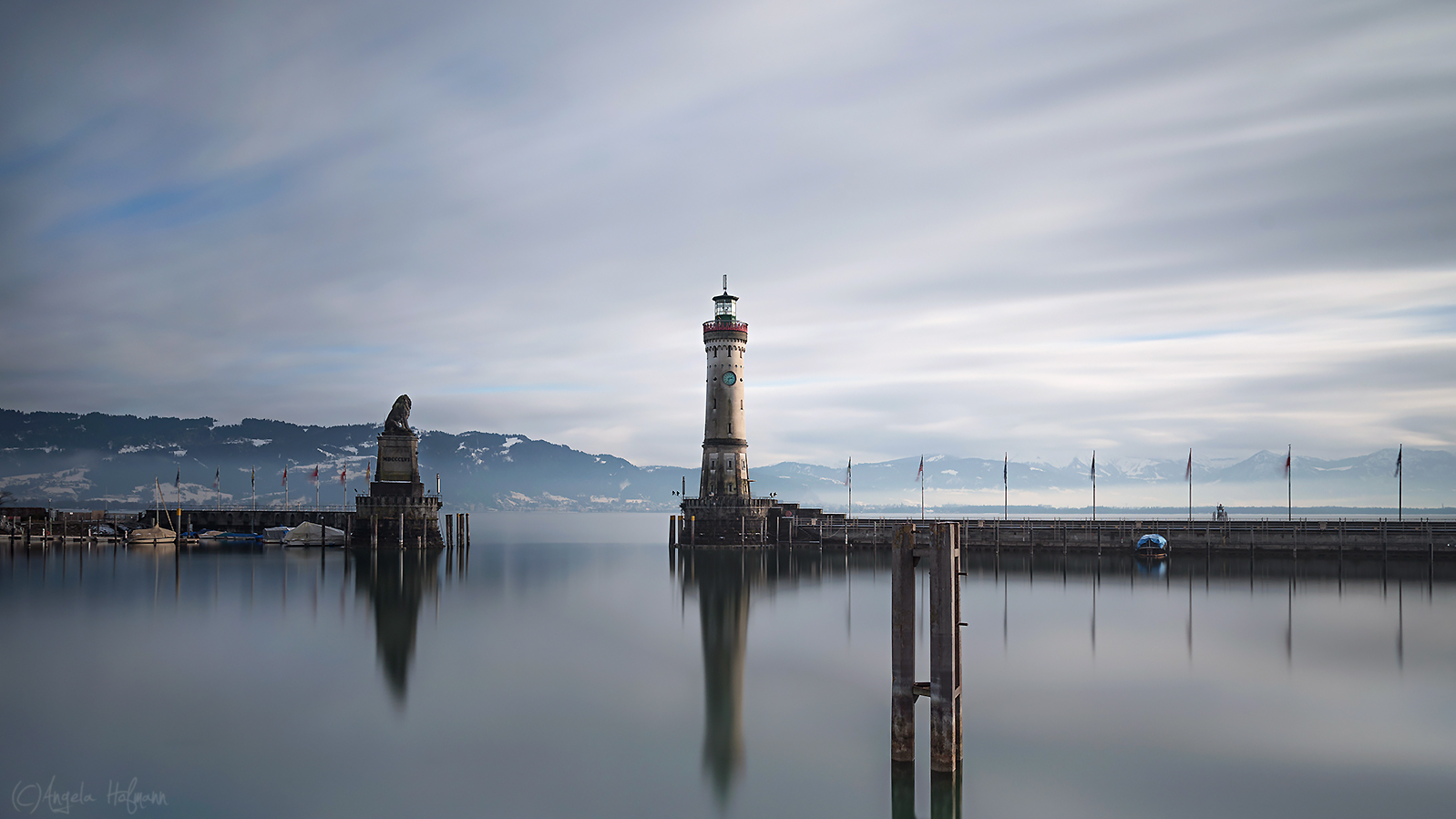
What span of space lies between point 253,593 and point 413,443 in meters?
26.5

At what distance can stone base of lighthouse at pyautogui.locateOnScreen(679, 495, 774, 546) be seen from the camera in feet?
250

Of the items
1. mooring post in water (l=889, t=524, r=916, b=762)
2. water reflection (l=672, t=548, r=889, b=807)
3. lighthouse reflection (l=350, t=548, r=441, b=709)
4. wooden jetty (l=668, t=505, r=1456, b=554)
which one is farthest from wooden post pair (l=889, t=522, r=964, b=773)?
→ wooden jetty (l=668, t=505, r=1456, b=554)

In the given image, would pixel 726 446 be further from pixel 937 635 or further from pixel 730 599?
pixel 937 635

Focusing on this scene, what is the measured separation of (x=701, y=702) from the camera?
2503cm

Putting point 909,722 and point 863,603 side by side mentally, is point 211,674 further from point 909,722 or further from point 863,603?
point 863,603

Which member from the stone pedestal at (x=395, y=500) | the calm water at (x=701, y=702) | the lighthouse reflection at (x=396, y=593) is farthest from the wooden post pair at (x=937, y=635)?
the stone pedestal at (x=395, y=500)

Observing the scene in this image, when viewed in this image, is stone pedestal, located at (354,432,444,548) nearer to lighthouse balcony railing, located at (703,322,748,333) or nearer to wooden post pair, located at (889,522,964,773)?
lighthouse balcony railing, located at (703,322,748,333)

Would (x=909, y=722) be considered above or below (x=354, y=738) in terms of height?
above

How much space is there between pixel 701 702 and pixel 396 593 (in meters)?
29.7

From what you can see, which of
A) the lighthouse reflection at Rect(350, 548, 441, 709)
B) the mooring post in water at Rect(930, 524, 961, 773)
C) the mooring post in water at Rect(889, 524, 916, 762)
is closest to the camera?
the mooring post in water at Rect(930, 524, 961, 773)

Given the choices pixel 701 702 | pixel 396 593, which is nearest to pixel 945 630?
pixel 701 702

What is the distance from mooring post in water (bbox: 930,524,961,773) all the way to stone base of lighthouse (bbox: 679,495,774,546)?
60074 mm

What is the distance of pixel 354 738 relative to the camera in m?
21.0

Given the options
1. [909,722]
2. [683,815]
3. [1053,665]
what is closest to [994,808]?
[909,722]
